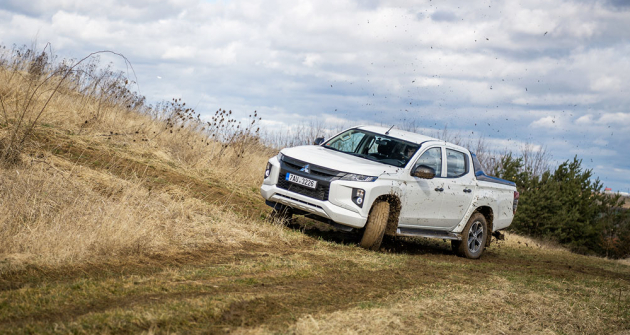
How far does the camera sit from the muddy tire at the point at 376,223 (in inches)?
351

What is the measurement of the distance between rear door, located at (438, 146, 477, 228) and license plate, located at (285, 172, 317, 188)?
2.55 metres

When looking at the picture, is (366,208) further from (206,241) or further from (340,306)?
(340,306)

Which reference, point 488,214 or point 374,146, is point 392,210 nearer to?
point 374,146

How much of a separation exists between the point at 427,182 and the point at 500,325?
426cm

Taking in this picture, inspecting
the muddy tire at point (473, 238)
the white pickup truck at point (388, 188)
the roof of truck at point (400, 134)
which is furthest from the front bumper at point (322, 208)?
the muddy tire at point (473, 238)

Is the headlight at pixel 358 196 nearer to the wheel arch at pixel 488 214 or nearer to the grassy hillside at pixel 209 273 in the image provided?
the grassy hillside at pixel 209 273

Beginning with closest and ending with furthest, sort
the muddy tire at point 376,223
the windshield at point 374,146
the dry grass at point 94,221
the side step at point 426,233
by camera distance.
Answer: the dry grass at point 94,221 < the muddy tire at point 376,223 < the side step at point 426,233 < the windshield at point 374,146

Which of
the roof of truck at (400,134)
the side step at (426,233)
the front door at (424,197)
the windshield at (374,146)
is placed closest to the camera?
the front door at (424,197)

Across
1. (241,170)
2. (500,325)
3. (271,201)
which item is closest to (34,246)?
(271,201)

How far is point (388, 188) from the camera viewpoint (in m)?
8.95

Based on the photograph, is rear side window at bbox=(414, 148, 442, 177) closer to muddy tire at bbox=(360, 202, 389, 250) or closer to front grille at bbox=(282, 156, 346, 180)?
muddy tire at bbox=(360, 202, 389, 250)

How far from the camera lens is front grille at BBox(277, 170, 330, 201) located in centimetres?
873

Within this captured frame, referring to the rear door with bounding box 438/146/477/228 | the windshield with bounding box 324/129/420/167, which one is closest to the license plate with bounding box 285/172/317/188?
the windshield with bounding box 324/129/420/167

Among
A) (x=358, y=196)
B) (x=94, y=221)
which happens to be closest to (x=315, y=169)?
(x=358, y=196)
